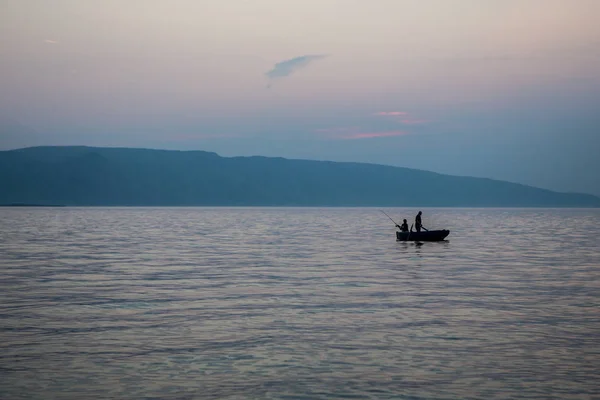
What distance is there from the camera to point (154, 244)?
6462 centimetres

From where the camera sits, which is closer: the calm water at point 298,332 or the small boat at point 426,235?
the calm water at point 298,332

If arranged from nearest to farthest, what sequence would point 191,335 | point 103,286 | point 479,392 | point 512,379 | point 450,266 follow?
point 479,392
point 512,379
point 191,335
point 103,286
point 450,266

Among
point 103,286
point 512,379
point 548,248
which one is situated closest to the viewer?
point 512,379

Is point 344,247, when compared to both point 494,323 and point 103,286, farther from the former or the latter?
point 494,323

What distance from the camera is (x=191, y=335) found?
20.2 meters

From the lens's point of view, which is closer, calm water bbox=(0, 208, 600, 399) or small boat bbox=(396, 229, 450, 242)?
calm water bbox=(0, 208, 600, 399)

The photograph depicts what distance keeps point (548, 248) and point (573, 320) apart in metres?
40.5

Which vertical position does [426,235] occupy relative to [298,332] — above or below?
above

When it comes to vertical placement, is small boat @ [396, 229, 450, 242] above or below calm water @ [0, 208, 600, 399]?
above

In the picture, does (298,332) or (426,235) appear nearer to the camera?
Answer: (298,332)

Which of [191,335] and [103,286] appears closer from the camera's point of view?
[191,335]

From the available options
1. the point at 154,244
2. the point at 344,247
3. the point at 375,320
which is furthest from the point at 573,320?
the point at 154,244

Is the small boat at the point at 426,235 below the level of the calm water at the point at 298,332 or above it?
above

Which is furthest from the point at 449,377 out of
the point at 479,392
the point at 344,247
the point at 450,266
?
the point at 344,247
